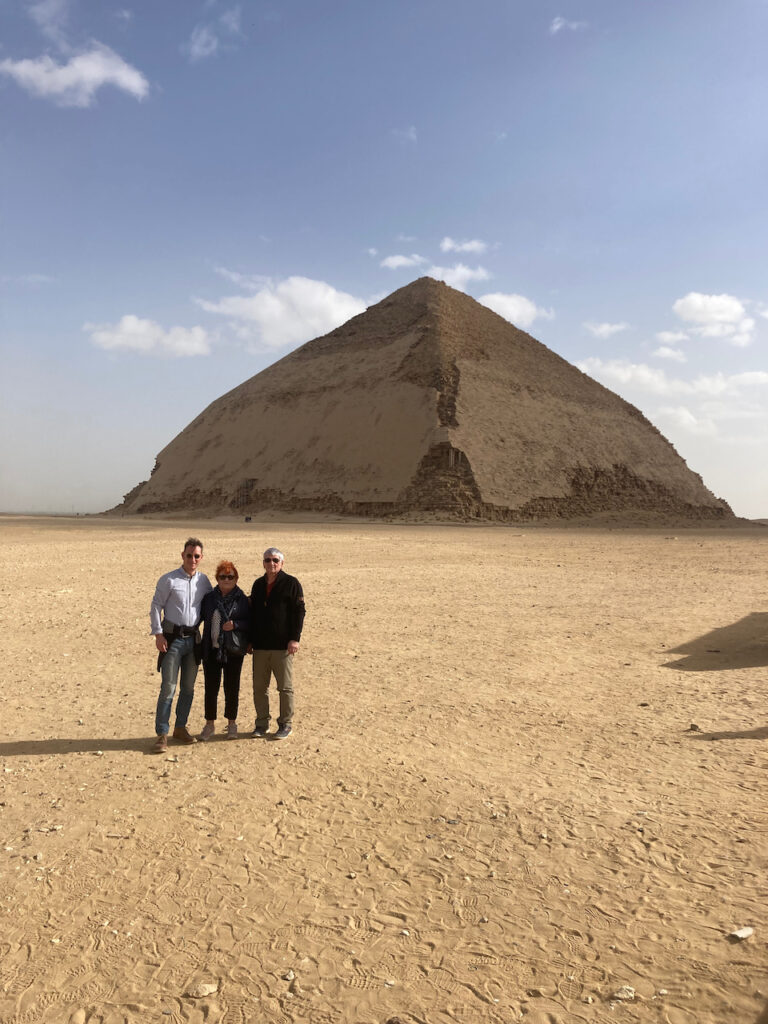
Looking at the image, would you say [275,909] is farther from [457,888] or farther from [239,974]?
[457,888]

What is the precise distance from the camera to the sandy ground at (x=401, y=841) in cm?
248

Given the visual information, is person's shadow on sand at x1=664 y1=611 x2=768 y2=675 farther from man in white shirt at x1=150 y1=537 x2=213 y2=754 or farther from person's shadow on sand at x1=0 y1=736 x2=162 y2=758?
person's shadow on sand at x1=0 y1=736 x2=162 y2=758

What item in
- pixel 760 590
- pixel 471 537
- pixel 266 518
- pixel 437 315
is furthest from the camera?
pixel 437 315

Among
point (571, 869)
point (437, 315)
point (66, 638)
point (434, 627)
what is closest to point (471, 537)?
point (434, 627)

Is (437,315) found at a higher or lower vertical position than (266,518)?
higher

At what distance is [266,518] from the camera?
4259cm

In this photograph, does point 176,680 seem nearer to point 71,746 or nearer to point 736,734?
point 71,746

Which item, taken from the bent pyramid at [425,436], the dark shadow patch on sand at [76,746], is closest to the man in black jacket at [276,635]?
the dark shadow patch on sand at [76,746]

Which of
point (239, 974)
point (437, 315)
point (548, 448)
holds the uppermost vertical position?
point (437, 315)

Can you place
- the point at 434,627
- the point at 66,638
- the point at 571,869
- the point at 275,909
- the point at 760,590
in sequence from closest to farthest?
the point at 275,909
the point at 571,869
the point at 66,638
the point at 434,627
the point at 760,590

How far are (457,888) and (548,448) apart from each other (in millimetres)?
46517

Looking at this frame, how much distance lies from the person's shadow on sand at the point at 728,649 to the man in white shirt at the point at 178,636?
4.69m

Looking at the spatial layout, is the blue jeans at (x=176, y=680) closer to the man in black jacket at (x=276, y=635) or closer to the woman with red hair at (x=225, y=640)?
the woman with red hair at (x=225, y=640)

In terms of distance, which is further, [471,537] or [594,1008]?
[471,537]
